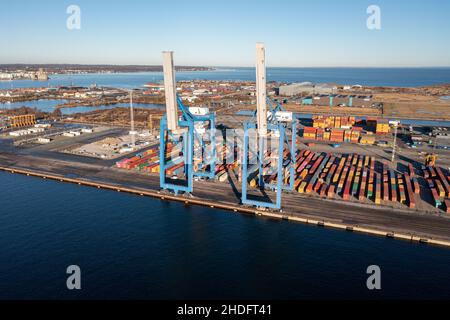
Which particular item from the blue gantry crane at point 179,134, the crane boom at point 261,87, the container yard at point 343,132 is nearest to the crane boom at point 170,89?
the blue gantry crane at point 179,134

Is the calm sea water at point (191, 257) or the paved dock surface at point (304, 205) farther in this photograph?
the paved dock surface at point (304, 205)

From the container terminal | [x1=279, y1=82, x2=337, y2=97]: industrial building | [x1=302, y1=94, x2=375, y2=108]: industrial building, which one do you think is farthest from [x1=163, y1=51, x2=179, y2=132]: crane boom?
[x1=279, y1=82, x2=337, y2=97]: industrial building

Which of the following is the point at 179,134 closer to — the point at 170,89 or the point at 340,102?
the point at 170,89

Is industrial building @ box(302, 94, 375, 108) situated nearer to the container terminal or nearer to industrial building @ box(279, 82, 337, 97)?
industrial building @ box(279, 82, 337, 97)

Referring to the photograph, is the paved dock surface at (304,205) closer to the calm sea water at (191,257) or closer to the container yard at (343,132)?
the calm sea water at (191,257)

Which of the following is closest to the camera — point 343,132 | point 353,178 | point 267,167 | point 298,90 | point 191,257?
point 191,257

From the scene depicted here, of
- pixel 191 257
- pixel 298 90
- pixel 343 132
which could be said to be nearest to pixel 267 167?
pixel 191 257
